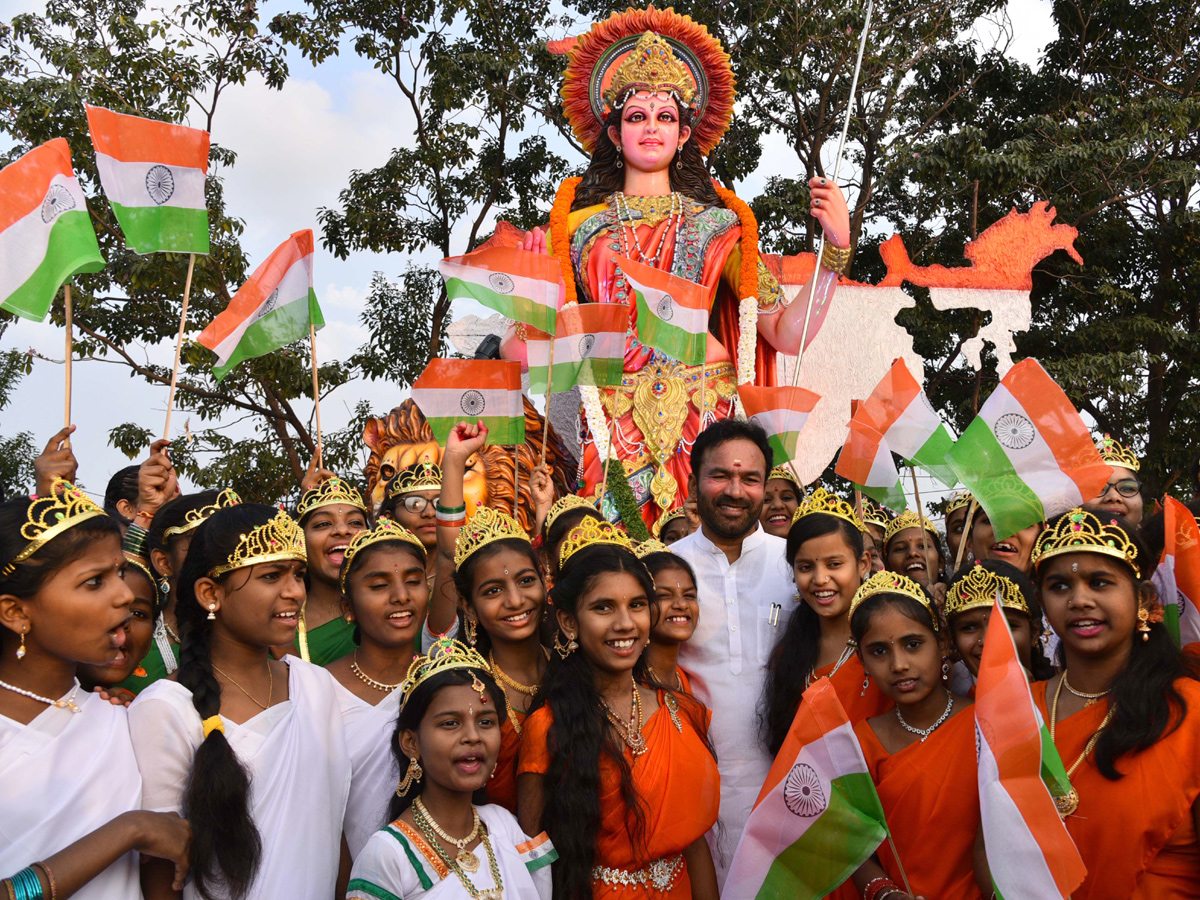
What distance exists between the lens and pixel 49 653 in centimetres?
302

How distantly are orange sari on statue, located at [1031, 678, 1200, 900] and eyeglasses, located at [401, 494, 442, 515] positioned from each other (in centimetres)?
316

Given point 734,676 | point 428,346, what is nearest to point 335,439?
point 428,346

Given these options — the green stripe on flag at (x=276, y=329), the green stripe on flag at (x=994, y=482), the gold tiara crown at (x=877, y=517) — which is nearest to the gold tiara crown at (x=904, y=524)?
the gold tiara crown at (x=877, y=517)

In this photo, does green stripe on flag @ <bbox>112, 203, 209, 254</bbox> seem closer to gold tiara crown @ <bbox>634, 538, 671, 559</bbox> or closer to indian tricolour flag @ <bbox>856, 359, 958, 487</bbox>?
gold tiara crown @ <bbox>634, 538, 671, 559</bbox>

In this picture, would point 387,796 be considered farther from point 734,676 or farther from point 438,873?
point 734,676

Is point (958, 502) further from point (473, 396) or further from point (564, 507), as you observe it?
point (473, 396)

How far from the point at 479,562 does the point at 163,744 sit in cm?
122

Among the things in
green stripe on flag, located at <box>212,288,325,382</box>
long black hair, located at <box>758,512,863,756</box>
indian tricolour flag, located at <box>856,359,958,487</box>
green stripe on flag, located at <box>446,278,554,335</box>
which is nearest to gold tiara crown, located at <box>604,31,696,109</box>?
green stripe on flag, located at <box>446,278,554,335</box>

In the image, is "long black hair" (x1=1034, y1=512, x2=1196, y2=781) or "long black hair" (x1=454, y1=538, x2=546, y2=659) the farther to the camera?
"long black hair" (x1=454, y1=538, x2=546, y2=659)

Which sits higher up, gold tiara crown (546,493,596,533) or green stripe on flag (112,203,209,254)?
green stripe on flag (112,203,209,254)

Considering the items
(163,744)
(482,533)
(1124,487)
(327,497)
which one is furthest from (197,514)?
(1124,487)

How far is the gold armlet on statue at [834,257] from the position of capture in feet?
22.2

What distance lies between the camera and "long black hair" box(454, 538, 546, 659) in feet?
13.3

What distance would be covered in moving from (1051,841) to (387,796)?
1.94 m
